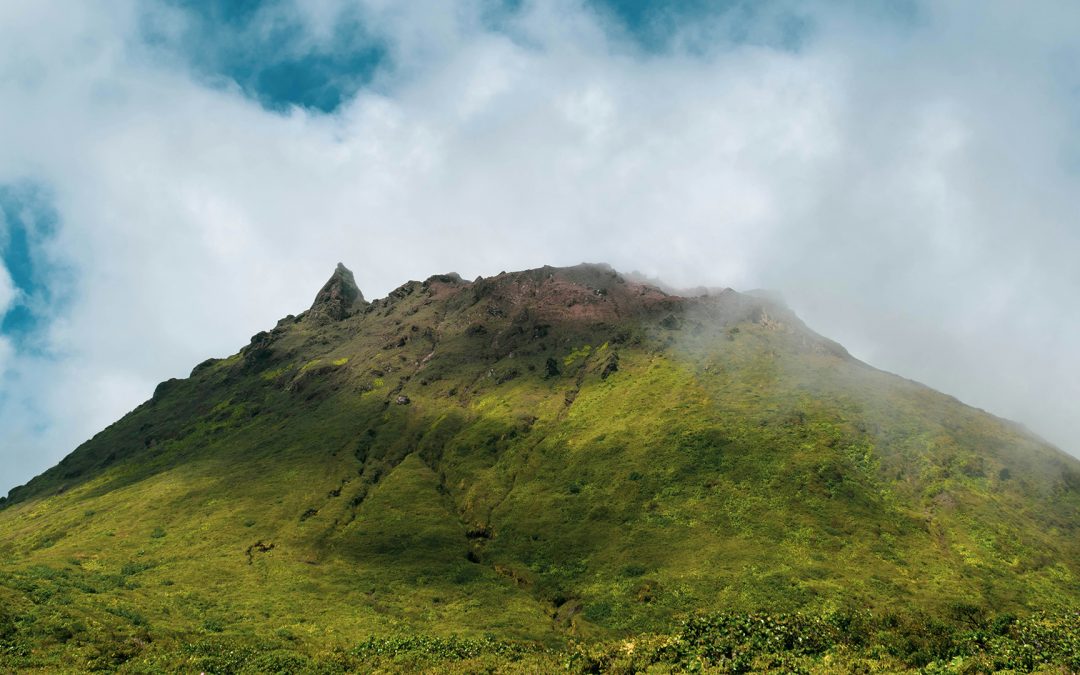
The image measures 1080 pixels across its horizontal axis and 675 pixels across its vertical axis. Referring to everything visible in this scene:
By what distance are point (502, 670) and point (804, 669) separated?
78.7ft

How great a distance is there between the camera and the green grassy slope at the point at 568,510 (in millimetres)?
78188

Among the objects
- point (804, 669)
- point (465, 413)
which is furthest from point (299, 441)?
point (804, 669)

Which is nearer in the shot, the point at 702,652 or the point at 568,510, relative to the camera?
the point at 702,652

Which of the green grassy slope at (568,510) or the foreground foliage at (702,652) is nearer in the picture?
the foreground foliage at (702,652)

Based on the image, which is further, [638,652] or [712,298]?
[712,298]

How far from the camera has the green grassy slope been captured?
78.2 metres

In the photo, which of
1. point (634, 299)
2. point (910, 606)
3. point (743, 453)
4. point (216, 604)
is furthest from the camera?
point (634, 299)

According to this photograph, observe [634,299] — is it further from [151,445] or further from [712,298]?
[151,445]

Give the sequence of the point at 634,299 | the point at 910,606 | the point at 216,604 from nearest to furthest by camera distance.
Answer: the point at 910,606 → the point at 216,604 → the point at 634,299

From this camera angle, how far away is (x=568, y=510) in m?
109

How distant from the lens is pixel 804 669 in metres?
41.9

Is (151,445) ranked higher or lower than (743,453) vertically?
higher

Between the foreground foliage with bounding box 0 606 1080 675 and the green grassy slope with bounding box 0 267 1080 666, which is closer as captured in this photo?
the foreground foliage with bounding box 0 606 1080 675

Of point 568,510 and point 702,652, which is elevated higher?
point 568,510
